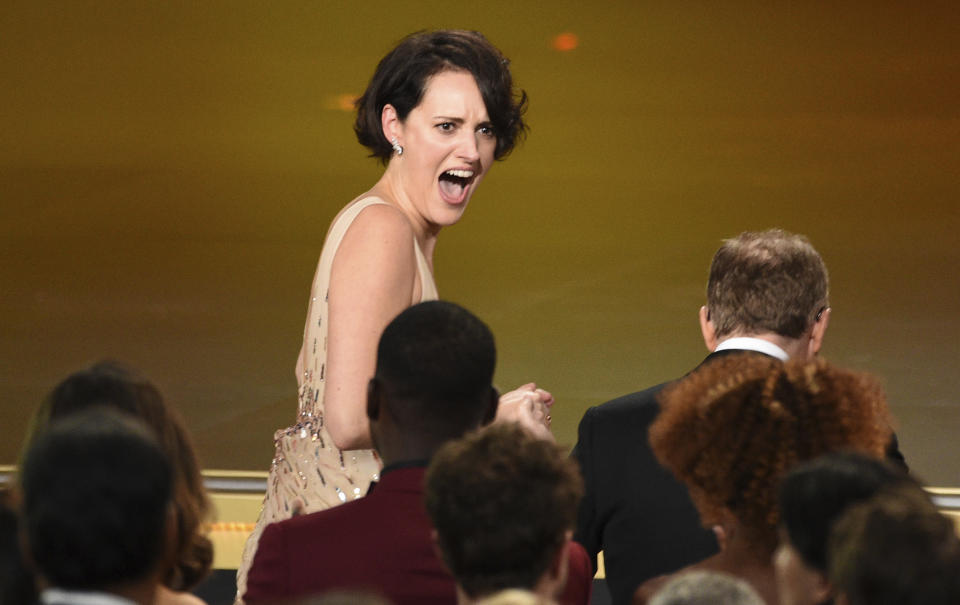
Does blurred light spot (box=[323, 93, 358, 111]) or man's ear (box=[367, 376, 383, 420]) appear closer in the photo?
man's ear (box=[367, 376, 383, 420])

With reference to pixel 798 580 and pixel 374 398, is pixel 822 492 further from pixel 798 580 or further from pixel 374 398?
pixel 374 398

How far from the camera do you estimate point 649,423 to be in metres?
2.27

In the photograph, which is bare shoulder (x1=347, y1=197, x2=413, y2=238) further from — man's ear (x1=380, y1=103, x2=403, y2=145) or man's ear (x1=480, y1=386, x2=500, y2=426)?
man's ear (x1=480, y1=386, x2=500, y2=426)

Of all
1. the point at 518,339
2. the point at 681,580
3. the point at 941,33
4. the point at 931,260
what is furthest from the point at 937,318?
the point at 681,580

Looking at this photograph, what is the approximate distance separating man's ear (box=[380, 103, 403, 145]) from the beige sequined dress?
0.72 ft

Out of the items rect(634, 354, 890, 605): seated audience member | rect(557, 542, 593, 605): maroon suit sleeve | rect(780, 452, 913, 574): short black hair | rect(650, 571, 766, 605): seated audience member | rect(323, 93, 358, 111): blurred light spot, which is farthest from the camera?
rect(323, 93, 358, 111): blurred light spot

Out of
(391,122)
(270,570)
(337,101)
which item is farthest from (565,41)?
(270,570)

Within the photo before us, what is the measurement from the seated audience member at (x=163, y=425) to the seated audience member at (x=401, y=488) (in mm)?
103

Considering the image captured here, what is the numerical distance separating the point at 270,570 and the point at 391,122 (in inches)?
43.3

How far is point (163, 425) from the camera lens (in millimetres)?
1748

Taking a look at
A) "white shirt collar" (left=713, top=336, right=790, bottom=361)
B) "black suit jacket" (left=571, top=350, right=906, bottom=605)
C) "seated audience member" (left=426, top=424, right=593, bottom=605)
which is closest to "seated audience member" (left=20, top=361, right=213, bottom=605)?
"seated audience member" (left=426, top=424, right=593, bottom=605)

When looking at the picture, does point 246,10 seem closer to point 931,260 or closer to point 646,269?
point 646,269

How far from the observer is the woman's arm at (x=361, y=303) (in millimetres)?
2207

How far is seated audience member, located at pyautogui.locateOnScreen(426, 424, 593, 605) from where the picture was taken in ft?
4.75
